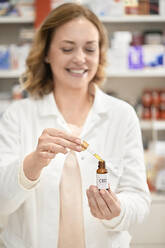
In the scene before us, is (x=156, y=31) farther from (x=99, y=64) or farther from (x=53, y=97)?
(x=53, y=97)

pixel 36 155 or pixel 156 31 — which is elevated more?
pixel 156 31

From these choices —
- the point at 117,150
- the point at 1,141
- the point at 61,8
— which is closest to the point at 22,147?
the point at 1,141

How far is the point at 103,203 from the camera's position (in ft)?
4.22

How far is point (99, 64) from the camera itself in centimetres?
181

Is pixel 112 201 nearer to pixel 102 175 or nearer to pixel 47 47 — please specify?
pixel 102 175

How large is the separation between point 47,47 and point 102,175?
2.36ft

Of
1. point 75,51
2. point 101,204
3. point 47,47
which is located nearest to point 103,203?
point 101,204

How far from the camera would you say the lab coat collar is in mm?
1610

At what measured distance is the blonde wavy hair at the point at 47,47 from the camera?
5.22 feet

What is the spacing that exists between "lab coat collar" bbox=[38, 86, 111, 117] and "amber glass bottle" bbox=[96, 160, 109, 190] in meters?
0.42

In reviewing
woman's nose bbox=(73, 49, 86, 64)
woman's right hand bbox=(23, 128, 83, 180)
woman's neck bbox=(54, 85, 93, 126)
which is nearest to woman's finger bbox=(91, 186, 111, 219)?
woman's right hand bbox=(23, 128, 83, 180)

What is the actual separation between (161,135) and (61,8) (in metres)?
2.27

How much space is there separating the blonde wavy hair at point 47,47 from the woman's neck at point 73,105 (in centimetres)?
8

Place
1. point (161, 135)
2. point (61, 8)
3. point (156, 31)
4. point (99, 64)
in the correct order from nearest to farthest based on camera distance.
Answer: point (61, 8)
point (99, 64)
point (156, 31)
point (161, 135)
